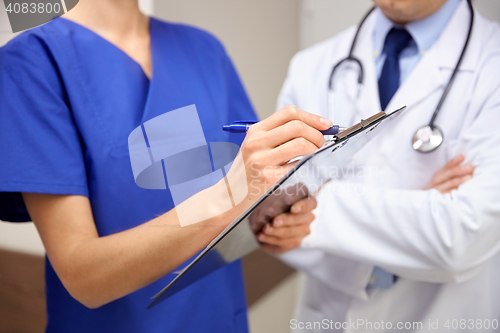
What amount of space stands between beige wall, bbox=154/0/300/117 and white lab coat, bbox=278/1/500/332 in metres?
0.34

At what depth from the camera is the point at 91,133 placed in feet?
1.42

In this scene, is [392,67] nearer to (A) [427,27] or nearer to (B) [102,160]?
(A) [427,27]

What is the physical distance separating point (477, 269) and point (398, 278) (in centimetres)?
13

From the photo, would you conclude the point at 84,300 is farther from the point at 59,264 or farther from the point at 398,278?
the point at 398,278

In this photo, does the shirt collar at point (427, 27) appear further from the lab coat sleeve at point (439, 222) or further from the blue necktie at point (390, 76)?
the lab coat sleeve at point (439, 222)

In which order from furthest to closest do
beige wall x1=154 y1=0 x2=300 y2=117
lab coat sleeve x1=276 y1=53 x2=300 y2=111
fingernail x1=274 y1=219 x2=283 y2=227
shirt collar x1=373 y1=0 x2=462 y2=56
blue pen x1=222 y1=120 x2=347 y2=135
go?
1. beige wall x1=154 y1=0 x2=300 y2=117
2. lab coat sleeve x1=276 y1=53 x2=300 y2=111
3. shirt collar x1=373 y1=0 x2=462 y2=56
4. fingernail x1=274 y1=219 x2=283 y2=227
5. blue pen x1=222 y1=120 x2=347 y2=135

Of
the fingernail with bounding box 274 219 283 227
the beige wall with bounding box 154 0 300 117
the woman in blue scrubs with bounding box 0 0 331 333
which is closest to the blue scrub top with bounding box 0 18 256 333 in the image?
the woman in blue scrubs with bounding box 0 0 331 333

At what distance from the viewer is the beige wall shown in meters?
1.00

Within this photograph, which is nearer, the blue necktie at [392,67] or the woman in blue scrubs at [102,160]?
the woman in blue scrubs at [102,160]

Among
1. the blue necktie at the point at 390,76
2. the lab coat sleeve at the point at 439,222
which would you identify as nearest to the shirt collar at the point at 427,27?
the blue necktie at the point at 390,76

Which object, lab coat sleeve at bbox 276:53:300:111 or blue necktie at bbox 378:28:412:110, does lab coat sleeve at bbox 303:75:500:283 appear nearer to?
blue necktie at bbox 378:28:412:110

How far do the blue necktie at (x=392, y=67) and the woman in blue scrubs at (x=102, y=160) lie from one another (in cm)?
35

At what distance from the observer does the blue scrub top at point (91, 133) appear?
1.28ft

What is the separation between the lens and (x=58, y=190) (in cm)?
40
